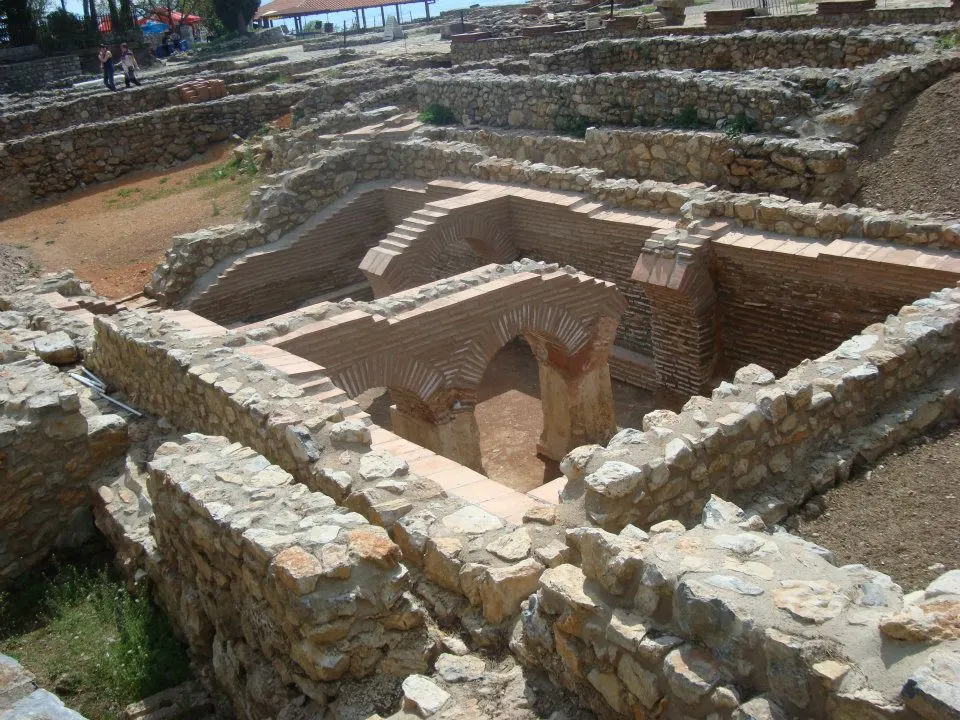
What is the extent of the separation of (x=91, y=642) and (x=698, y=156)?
9.57 metres

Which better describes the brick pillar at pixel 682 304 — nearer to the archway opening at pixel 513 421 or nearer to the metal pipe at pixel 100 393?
the archway opening at pixel 513 421

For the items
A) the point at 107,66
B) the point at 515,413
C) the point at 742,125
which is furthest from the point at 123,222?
the point at 742,125

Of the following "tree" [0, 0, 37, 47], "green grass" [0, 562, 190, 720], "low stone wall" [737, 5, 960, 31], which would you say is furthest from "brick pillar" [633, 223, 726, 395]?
"tree" [0, 0, 37, 47]

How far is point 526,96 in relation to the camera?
15477 millimetres

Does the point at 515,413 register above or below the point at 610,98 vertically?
below

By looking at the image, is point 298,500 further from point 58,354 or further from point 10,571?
point 58,354

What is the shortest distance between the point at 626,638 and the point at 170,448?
3.21 metres

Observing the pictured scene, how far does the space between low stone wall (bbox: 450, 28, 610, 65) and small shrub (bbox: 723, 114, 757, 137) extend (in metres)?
9.55

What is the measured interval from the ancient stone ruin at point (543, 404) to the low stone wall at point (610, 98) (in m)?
0.05

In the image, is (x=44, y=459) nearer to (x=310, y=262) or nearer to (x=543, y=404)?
(x=543, y=404)

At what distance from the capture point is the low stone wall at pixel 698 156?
10.6m

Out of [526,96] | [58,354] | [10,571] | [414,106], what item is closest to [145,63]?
[414,106]

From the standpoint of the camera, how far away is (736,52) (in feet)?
52.7

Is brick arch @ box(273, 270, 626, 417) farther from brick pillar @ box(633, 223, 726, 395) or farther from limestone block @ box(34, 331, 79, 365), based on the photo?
limestone block @ box(34, 331, 79, 365)
